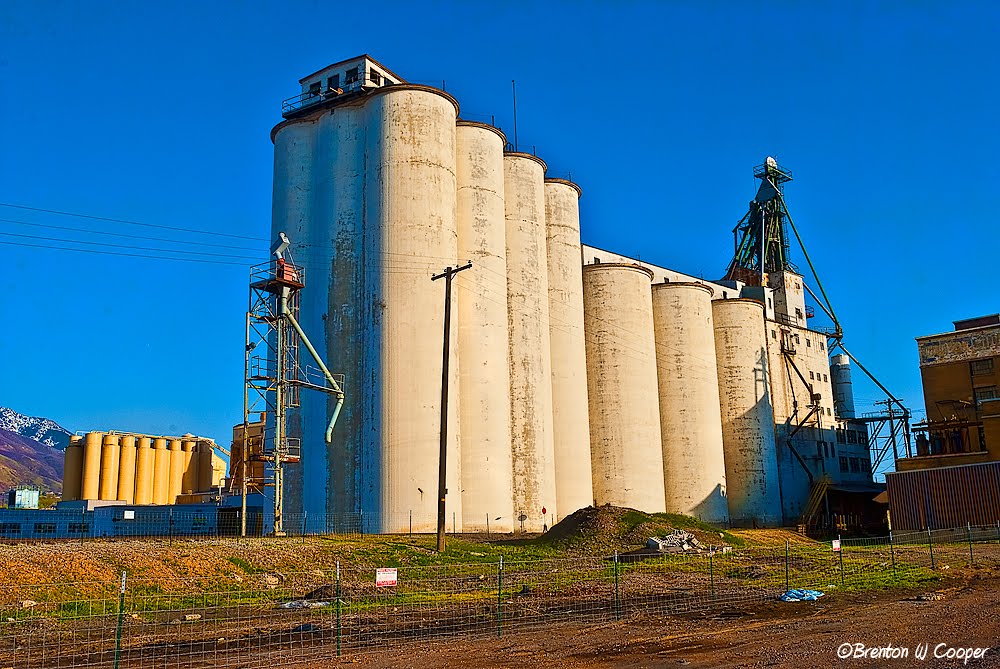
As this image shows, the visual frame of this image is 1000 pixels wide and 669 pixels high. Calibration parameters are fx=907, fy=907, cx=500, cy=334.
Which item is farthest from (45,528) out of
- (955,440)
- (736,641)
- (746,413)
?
(955,440)

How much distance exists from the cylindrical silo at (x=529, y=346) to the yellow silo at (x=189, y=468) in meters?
37.6

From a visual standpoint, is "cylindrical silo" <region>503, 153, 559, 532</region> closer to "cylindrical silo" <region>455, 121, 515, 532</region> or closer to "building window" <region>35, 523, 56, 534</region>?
"cylindrical silo" <region>455, 121, 515, 532</region>

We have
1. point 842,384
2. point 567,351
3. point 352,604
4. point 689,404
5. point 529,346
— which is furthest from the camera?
point 842,384

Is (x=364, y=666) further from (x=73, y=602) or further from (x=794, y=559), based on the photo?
(x=794, y=559)

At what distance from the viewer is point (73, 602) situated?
22.0m

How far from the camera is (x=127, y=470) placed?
73750mm

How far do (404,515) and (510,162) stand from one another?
24572mm

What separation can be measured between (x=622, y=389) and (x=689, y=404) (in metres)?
7.74

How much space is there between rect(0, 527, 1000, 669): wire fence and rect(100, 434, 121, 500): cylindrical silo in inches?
1907

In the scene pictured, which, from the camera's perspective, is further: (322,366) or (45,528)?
(45,528)

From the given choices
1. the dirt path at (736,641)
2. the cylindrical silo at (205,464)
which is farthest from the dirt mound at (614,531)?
the cylindrical silo at (205,464)

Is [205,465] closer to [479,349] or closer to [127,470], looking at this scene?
[127,470]

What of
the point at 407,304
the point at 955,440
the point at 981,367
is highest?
the point at 407,304

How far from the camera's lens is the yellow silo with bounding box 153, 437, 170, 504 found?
75188mm
